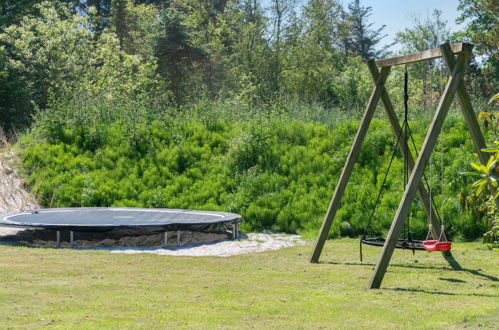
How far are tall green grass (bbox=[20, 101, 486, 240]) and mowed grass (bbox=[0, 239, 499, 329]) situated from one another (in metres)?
2.65

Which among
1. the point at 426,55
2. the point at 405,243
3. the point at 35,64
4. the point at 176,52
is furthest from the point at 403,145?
the point at 176,52

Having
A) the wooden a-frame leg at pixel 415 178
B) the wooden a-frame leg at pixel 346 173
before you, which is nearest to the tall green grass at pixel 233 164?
the wooden a-frame leg at pixel 346 173

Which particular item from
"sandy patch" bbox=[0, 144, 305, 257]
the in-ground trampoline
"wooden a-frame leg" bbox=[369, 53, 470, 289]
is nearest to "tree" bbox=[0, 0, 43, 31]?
the in-ground trampoline

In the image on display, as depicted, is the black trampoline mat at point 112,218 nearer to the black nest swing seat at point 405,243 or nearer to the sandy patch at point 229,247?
the sandy patch at point 229,247

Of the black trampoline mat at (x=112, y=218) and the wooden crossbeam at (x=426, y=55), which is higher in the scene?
the wooden crossbeam at (x=426, y=55)

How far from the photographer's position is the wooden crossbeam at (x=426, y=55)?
652 cm

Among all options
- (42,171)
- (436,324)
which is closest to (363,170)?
(42,171)

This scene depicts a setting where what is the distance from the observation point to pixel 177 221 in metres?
10.1

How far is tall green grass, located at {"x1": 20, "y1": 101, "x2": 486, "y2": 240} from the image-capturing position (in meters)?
11.5

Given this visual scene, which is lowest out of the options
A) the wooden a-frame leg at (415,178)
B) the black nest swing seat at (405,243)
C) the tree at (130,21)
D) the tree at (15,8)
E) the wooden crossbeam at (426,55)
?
the black nest swing seat at (405,243)

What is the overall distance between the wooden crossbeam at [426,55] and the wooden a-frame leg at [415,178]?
0.07m

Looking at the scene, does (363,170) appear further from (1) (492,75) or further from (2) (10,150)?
(1) (492,75)

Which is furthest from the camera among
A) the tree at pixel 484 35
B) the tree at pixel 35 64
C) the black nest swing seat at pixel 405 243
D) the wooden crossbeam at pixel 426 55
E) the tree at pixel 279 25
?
the tree at pixel 279 25

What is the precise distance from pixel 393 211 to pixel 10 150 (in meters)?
8.64
